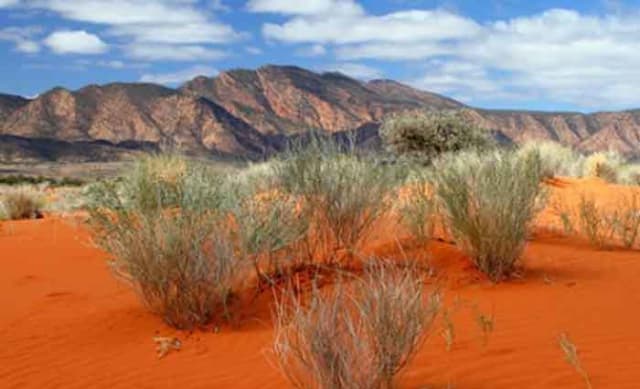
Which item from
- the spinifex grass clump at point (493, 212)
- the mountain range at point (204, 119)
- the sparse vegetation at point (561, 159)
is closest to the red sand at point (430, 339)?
the spinifex grass clump at point (493, 212)

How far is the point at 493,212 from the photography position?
849 cm

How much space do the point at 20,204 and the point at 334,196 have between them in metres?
14.3

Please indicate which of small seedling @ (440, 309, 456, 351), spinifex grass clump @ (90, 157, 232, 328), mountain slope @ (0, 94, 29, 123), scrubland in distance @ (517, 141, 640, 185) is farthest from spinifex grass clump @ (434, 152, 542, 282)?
mountain slope @ (0, 94, 29, 123)

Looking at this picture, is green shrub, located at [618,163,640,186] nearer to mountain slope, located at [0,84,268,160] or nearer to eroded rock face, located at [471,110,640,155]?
eroded rock face, located at [471,110,640,155]

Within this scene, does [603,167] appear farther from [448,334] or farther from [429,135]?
[448,334]

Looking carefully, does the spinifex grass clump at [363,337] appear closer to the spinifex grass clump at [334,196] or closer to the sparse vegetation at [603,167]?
the spinifex grass clump at [334,196]

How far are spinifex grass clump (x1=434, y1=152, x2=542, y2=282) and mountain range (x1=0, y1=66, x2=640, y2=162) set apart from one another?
7332cm

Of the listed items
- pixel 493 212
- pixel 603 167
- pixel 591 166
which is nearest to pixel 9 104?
pixel 591 166

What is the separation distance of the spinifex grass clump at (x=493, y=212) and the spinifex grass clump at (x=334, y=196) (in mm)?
809

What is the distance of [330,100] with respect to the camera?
10900cm

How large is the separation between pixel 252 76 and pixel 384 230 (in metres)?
110

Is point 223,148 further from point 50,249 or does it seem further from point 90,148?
point 50,249

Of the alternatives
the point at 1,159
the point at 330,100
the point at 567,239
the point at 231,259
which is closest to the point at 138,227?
the point at 231,259

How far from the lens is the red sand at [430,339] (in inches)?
210
